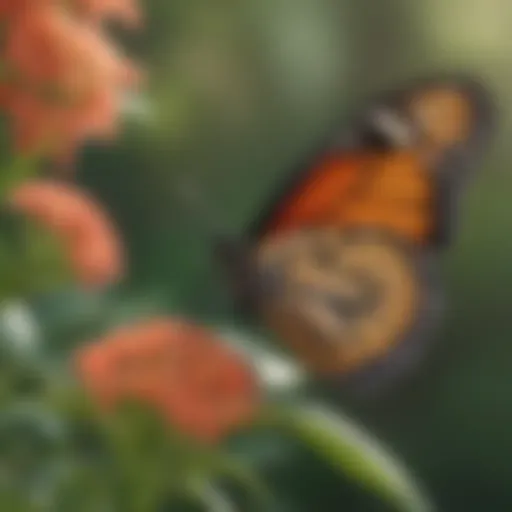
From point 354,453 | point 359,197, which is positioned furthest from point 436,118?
point 354,453

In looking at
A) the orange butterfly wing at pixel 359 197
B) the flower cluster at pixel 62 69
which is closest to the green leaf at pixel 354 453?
the orange butterfly wing at pixel 359 197

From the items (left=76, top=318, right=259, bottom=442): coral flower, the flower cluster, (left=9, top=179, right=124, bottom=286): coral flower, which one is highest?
the flower cluster

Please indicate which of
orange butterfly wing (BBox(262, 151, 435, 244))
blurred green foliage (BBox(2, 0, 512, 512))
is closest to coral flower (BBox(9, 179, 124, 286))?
blurred green foliage (BBox(2, 0, 512, 512))

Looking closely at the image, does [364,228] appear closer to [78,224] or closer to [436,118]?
[436,118]

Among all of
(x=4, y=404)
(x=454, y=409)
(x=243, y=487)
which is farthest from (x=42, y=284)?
(x=454, y=409)

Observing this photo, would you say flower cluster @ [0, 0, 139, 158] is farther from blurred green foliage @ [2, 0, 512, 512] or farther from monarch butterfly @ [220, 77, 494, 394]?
monarch butterfly @ [220, 77, 494, 394]

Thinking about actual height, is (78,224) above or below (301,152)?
below
